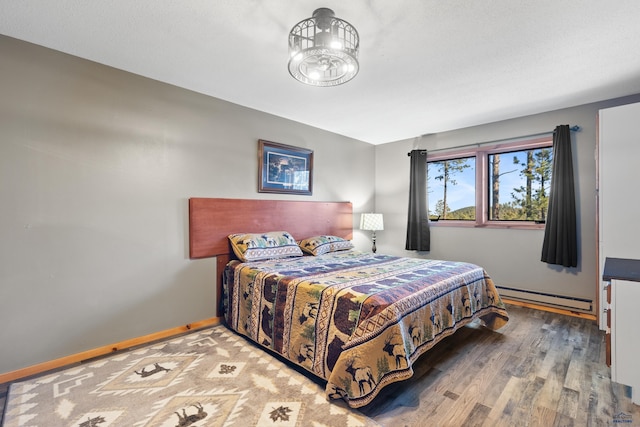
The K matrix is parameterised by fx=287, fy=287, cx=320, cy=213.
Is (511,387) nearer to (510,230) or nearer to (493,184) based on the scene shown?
(510,230)

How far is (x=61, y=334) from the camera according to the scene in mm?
2191

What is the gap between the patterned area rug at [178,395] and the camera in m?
1.59

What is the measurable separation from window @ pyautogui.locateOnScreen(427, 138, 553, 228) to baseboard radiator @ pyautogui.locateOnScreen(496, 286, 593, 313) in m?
0.83

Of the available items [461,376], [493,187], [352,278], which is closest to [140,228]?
[352,278]

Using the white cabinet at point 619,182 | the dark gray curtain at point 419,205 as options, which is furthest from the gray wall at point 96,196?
the white cabinet at point 619,182

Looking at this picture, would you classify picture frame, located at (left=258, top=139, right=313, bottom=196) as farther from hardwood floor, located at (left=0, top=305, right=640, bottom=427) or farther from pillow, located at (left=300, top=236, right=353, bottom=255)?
hardwood floor, located at (left=0, top=305, right=640, bottom=427)

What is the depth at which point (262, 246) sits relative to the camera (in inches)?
120

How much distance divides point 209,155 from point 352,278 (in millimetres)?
1949

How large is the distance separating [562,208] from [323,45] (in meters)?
3.27

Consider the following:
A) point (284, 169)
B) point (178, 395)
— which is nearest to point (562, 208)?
point (284, 169)

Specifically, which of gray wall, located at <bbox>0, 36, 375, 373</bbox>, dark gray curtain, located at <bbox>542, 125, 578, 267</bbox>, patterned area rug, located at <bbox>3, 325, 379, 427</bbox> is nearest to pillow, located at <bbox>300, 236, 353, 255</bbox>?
gray wall, located at <bbox>0, 36, 375, 373</bbox>

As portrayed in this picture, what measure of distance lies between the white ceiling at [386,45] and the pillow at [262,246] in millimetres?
1482

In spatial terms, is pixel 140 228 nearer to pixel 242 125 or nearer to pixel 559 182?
pixel 242 125

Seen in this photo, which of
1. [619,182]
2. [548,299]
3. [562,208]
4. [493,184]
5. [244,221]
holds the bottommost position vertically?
[548,299]
